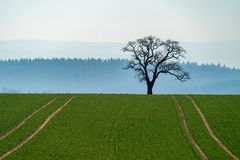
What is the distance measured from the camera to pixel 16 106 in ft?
249

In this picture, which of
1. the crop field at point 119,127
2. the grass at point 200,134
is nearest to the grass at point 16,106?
the crop field at point 119,127

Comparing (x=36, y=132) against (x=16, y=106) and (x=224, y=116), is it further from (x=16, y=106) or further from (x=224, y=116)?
(x=224, y=116)

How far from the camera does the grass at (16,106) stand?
6494cm

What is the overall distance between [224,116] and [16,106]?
28800 mm

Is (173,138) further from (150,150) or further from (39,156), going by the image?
(39,156)

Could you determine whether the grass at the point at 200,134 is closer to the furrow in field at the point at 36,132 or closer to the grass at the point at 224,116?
the grass at the point at 224,116

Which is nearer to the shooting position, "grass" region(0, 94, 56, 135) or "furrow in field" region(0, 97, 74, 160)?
"furrow in field" region(0, 97, 74, 160)

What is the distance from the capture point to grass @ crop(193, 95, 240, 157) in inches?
2164

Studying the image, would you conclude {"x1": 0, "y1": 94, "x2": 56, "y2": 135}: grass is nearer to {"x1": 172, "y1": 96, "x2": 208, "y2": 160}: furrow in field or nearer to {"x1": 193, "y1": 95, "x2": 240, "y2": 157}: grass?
{"x1": 172, "y1": 96, "x2": 208, "y2": 160}: furrow in field

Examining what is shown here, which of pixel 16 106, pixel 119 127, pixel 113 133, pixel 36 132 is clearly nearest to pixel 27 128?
pixel 36 132

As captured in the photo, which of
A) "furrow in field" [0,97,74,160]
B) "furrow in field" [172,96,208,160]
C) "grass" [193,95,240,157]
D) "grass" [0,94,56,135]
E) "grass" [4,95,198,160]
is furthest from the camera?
"grass" [0,94,56,135]

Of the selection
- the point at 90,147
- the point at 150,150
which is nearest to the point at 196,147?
the point at 150,150

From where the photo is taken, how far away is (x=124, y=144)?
52.2 metres

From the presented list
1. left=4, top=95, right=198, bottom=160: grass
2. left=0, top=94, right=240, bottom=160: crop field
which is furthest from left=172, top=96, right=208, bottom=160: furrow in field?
left=4, top=95, right=198, bottom=160: grass
